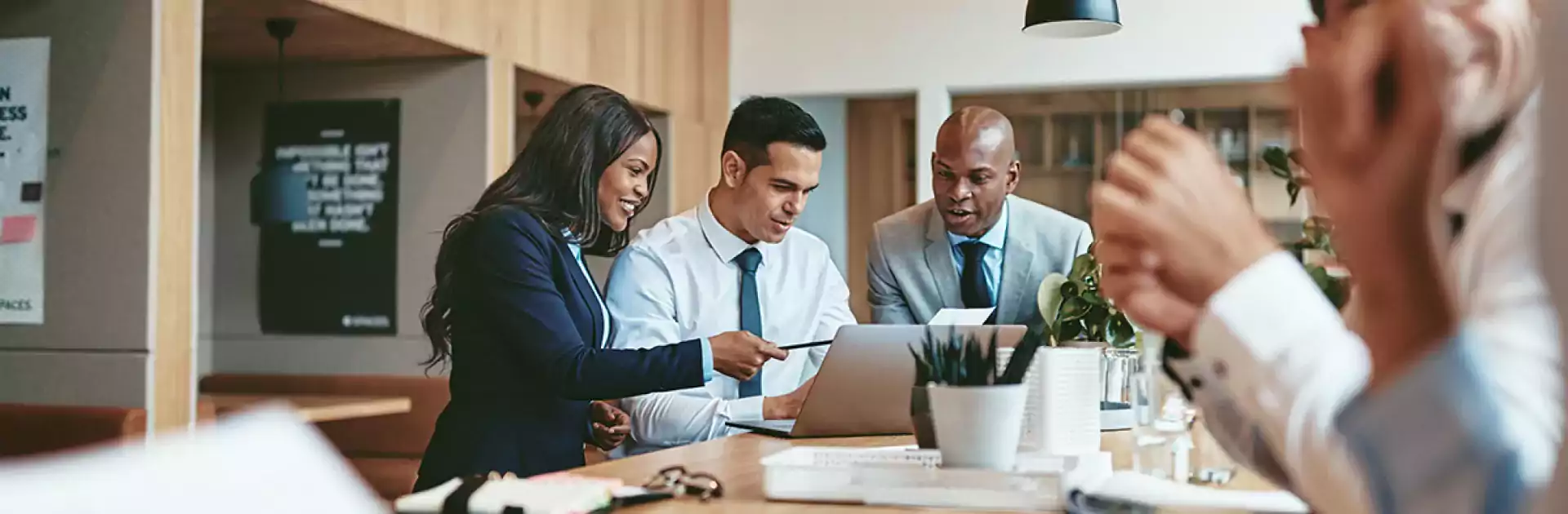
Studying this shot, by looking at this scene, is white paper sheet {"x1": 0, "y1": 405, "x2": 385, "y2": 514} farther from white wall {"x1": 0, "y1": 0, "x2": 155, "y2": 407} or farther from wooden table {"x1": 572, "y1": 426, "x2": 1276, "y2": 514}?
white wall {"x1": 0, "y1": 0, "x2": 155, "y2": 407}

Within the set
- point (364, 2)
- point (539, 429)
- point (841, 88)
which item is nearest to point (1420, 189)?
point (539, 429)

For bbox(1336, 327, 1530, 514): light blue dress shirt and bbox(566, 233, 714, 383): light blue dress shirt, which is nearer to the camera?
bbox(1336, 327, 1530, 514): light blue dress shirt

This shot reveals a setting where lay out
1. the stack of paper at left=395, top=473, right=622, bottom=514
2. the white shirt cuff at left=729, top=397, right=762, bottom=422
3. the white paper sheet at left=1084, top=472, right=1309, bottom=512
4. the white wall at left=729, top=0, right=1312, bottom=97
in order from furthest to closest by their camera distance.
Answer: the white wall at left=729, top=0, right=1312, bottom=97, the white shirt cuff at left=729, top=397, right=762, bottom=422, the white paper sheet at left=1084, top=472, right=1309, bottom=512, the stack of paper at left=395, top=473, right=622, bottom=514

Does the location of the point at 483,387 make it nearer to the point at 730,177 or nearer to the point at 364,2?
the point at 730,177

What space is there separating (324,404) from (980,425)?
327cm

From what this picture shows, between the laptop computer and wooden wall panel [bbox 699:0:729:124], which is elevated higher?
wooden wall panel [bbox 699:0:729:124]

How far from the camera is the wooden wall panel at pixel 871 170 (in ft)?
22.8

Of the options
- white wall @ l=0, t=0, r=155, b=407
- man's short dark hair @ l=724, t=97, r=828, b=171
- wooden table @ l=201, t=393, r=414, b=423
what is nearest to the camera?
man's short dark hair @ l=724, t=97, r=828, b=171

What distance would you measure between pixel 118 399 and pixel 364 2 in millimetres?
1418

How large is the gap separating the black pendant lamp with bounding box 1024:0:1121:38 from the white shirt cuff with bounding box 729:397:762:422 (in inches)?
57.3

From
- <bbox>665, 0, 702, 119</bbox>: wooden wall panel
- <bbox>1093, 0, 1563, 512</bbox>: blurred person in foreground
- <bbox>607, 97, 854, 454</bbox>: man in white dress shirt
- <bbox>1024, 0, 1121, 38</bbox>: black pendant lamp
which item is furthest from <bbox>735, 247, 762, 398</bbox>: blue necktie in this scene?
<bbox>665, 0, 702, 119</bbox>: wooden wall panel

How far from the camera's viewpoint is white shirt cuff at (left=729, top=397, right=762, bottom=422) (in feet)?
9.16

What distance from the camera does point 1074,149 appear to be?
7.07m

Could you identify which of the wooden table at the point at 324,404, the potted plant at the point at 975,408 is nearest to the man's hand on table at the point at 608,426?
the wooden table at the point at 324,404
